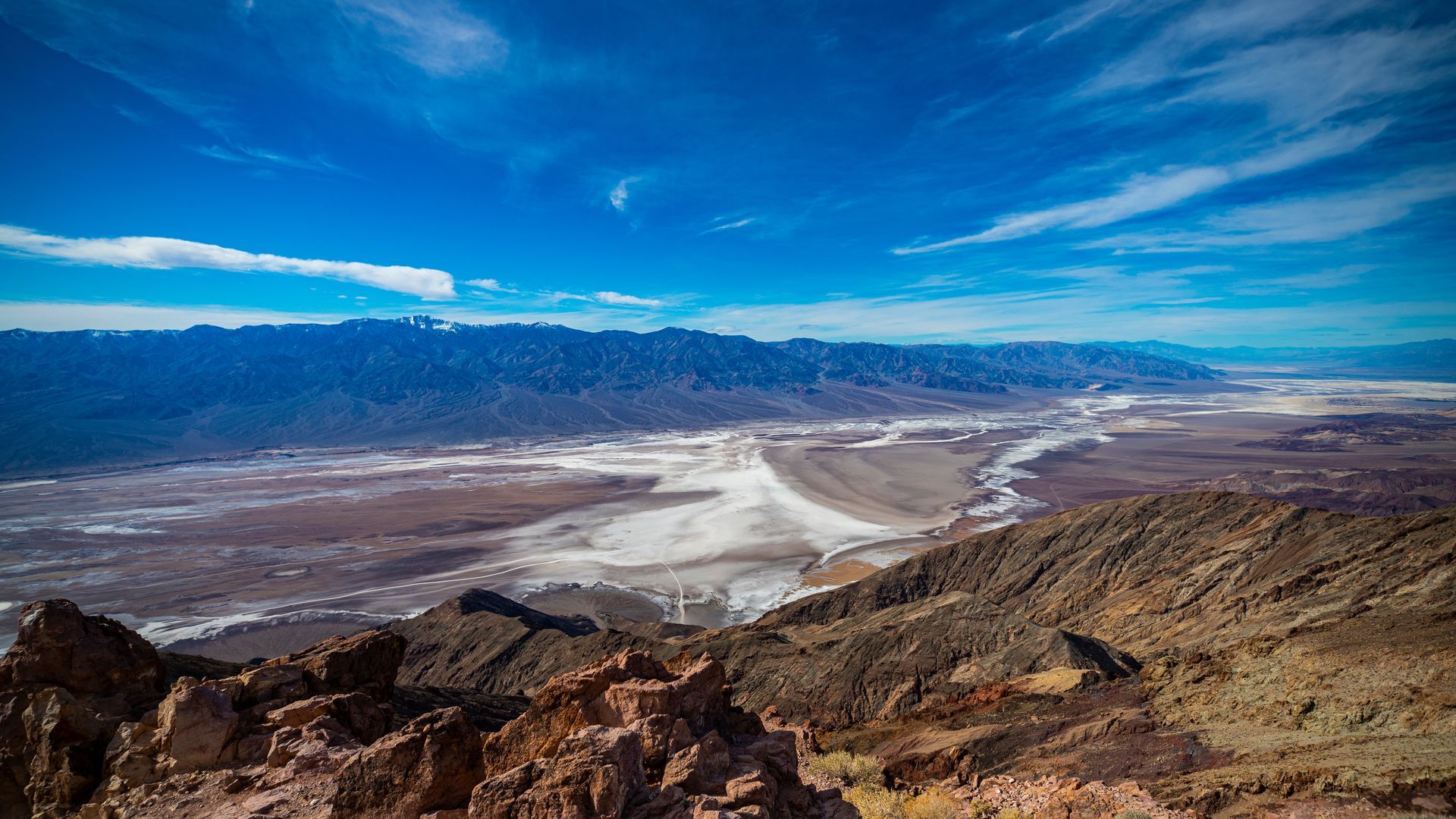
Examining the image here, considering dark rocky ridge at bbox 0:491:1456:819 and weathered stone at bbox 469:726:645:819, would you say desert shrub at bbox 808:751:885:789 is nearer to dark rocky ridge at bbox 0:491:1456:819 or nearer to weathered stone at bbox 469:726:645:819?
dark rocky ridge at bbox 0:491:1456:819

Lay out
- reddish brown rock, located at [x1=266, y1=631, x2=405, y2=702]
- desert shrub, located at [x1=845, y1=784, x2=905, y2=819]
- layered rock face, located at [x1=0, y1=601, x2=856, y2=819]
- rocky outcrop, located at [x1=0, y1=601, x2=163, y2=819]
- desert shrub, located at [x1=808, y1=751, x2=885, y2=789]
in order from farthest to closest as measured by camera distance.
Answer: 1. desert shrub, located at [x1=808, y1=751, x2=885, y2=789]
2. reddish brown rock, located at [x1=266, y1=631, x2=405, y2=702]
3. desert shrub, located at [x1=845, y1=784, x2=905, y2=819]
4. rocky outcrop, located at [x1=0, y1=601, x2=163, y2=819]
5. layered rock face, located at [x1=0, y1=601, x2=856, y2=819]

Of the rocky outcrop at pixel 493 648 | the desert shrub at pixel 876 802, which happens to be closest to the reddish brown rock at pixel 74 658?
the desert shrub at pixel 876 802

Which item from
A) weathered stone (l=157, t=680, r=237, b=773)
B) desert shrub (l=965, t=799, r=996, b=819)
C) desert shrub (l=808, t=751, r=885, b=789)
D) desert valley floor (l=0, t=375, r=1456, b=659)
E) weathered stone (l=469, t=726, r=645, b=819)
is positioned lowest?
desert valley floor (l=0, t=375, r=1456, b=659)

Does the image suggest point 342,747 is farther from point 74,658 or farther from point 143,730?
point 74,658

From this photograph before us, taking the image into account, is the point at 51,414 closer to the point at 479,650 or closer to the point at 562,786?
the point at 479,650

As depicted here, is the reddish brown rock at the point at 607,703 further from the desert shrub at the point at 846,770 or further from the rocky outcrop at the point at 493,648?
the rocky outcrop at the point at 493,648

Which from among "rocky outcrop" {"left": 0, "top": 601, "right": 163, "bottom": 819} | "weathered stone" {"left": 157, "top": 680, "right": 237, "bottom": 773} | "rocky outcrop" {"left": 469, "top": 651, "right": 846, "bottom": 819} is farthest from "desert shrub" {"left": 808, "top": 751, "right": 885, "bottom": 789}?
"rocky outcrop" {"left": 0, "top": 601, "right": 163, "bottom": 819}

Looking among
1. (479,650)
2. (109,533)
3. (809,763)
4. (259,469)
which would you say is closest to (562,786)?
(809,763)
